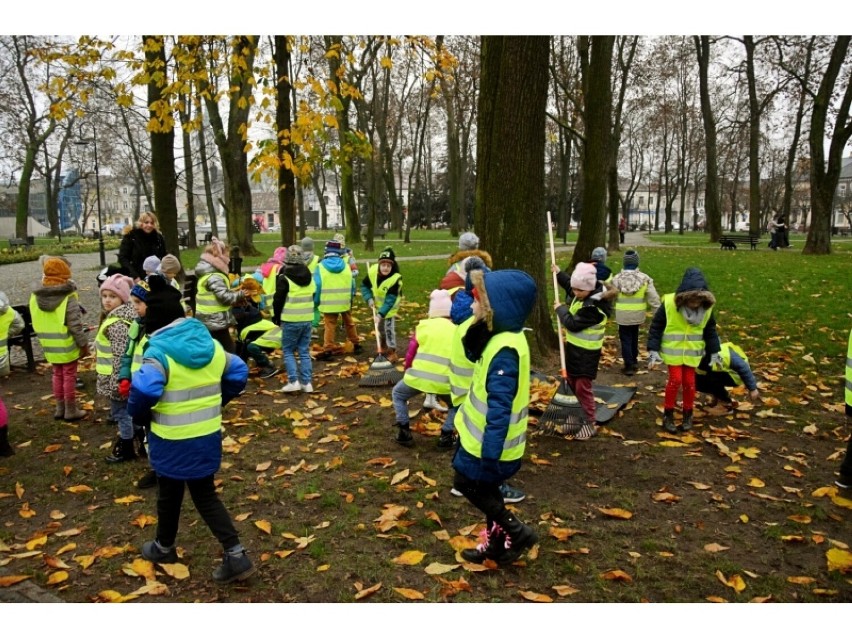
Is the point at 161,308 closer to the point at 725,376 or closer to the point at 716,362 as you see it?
the point at 716,362

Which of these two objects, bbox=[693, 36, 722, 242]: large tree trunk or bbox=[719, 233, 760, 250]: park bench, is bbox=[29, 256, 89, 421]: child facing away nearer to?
bbox=[693, 36, 722, 242]: large tree trunk

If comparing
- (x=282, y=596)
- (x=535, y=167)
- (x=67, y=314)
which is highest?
(x=535, y=167)

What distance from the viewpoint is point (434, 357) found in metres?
5.61

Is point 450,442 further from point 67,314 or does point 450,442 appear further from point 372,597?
point 67,314

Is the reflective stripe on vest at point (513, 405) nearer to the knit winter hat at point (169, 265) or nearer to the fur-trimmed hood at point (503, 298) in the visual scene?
the fur-trimmed hood at point (503, 298)

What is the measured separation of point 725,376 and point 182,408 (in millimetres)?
5448

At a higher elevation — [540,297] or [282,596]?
[540,297]

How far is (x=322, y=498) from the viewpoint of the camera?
193 inches

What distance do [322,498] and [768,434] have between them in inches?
172

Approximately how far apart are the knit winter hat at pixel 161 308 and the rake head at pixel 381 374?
433 cm

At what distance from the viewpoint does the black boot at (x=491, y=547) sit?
3.92 meters

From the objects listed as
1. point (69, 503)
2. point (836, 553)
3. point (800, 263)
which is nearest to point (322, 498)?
point (69, 503)

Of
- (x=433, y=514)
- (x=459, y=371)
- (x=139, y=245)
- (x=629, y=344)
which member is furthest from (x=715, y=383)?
(x=139, y=245)

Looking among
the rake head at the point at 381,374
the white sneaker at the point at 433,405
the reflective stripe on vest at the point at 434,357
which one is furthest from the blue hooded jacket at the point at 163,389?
Result: the rake head at the point at 381,374
